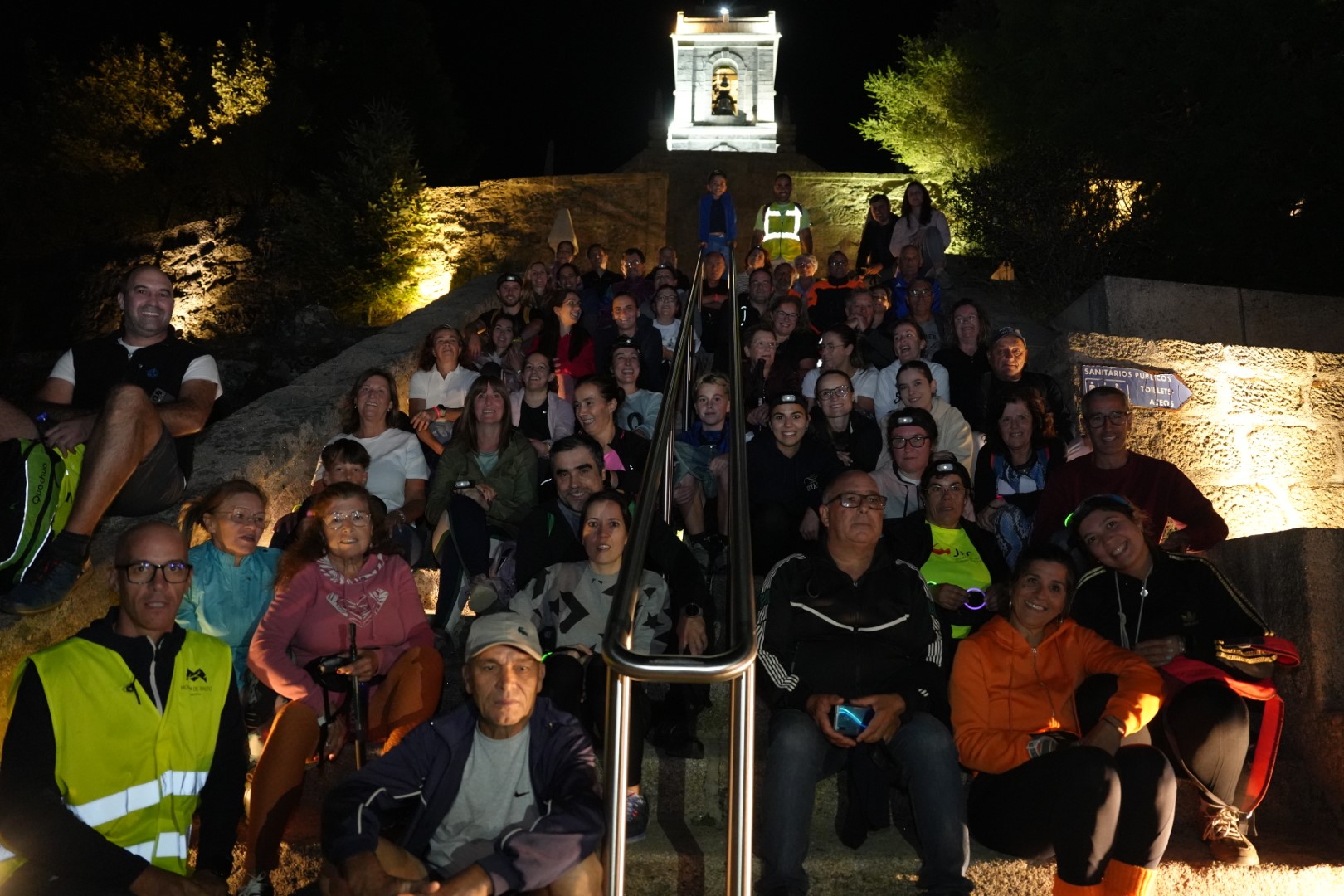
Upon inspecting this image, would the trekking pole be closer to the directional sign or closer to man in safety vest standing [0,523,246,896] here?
man in safety vest standing [0,523,246,896]

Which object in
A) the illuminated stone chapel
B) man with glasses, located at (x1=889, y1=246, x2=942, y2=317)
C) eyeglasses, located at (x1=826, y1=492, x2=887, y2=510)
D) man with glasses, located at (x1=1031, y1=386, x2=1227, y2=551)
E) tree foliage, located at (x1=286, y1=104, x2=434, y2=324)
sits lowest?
eyeglasses, located at (x1=826, y1=492, x2=887, y2=510)

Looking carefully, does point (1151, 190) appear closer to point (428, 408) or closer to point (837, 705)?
point (428, 408)

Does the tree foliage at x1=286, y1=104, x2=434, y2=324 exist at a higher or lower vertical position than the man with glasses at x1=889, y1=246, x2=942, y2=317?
higher

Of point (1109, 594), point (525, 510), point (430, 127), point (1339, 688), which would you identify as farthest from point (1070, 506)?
point (430, 127)

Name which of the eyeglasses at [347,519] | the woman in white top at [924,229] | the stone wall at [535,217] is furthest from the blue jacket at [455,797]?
the stone wall at [535,217]

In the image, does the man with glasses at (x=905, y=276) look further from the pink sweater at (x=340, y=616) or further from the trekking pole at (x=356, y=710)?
the trekking pole at (x=356, y=710)

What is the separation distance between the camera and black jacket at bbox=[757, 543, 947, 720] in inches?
120

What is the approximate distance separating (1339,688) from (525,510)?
305 centimetres

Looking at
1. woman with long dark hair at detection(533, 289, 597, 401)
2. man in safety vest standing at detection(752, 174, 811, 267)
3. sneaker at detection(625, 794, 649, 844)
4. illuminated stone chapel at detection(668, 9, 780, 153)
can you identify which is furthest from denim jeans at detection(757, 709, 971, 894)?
illuminated stone chapel at detection(668, 9, 780, 153)

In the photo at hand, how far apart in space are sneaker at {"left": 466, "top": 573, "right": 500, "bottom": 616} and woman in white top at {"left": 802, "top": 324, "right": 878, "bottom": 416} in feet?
7.93

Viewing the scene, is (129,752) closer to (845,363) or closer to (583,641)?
(583,641)

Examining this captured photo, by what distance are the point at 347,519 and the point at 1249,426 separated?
15.4ft

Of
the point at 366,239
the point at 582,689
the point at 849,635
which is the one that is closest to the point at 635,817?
the point at 582,689

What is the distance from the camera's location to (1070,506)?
4.20 meters
